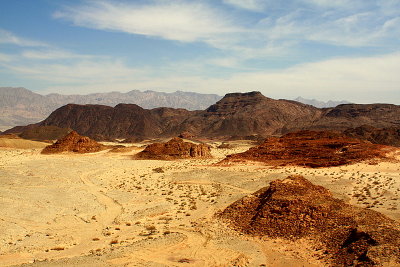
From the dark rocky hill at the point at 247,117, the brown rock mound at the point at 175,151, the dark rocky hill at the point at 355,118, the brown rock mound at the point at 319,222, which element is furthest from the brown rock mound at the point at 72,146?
the dark rocky hill at the point at 355,118

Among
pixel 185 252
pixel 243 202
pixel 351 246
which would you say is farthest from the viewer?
pixel 243 202

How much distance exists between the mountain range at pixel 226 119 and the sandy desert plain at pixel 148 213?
9472cm

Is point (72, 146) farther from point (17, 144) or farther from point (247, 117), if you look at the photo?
point (247, 117)

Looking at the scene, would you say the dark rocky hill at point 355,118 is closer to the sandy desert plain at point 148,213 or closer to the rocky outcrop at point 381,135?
the rocky outcrop at point 381,135

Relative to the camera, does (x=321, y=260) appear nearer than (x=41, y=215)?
Yes

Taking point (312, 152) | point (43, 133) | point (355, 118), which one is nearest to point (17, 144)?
point (43, 133)

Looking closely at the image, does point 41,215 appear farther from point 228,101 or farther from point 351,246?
point 228,101

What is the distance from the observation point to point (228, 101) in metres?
174

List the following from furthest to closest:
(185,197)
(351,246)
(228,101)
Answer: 1. (228,101)
2. (185,197)
3. (351,246)

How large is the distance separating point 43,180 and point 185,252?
22.5 metres

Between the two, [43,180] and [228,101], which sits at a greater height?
[228,101]

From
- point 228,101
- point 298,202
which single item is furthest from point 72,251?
point 228,101

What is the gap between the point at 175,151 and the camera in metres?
51.4

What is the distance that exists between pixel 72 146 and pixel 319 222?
5307 centimetres
